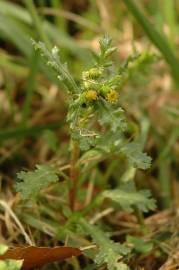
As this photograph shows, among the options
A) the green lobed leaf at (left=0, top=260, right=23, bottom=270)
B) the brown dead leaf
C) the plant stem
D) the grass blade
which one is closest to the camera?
the green lobed leaf at (left=0, top=260, right=23, bottom=270)

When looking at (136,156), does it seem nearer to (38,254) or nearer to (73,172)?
(73,172)

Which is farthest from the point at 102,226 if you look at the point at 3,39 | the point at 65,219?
the point at 3,39

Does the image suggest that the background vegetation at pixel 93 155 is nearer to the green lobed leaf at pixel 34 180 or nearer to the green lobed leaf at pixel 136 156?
the green lobed leaf at pixel 34 180

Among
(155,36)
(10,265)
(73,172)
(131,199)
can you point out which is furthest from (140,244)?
(155,36)

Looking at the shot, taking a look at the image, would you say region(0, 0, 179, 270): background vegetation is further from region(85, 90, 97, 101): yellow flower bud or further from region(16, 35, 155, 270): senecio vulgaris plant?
region(85, 90, 97, 101): yellow flower bud

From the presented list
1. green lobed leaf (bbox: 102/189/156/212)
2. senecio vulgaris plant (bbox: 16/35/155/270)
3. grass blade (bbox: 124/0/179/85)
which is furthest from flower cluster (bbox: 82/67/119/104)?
grass blade (bbox: 124/0/179/85)

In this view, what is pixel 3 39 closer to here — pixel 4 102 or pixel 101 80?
pixel 4 102

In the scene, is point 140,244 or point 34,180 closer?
point 34,180
